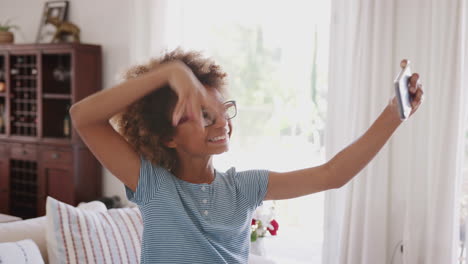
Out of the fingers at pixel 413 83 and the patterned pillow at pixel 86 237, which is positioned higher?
the fingers at pixel 413 83

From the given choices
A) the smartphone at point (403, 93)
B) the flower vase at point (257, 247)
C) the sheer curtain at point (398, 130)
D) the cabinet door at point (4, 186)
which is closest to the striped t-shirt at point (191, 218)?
the smartphone at point (403, 93)

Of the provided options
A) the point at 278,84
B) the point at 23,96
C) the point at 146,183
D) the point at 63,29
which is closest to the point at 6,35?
the point at 23,96

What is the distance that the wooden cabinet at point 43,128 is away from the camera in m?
4.43

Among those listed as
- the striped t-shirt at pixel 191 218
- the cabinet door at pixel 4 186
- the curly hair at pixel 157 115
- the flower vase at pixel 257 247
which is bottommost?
the cabinet door at pixel 4 186

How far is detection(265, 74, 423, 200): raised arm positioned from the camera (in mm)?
1233

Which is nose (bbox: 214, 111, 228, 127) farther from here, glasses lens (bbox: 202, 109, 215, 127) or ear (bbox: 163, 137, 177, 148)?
ear (bbox: 163, 137, 177, 148)

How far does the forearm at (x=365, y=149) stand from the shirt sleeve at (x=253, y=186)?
16 centimetres

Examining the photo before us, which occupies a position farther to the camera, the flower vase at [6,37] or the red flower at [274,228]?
the flower vase at [6,37]

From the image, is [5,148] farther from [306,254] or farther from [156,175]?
[156,175]

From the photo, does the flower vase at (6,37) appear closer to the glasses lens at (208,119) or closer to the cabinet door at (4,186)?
the cabinet door at (4,186)

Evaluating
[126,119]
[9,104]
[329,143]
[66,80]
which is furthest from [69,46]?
[126,119]

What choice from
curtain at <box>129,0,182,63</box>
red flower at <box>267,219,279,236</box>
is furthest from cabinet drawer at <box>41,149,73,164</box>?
red flower at <box>267,219,279,236</box>

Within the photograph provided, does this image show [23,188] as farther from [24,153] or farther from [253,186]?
[253,186]

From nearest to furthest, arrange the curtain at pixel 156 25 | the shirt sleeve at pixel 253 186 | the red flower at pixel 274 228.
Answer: the shirt sleeve at pixel 253 186
the red flower at pixel 274 228
the curtain at pixel 156 25
